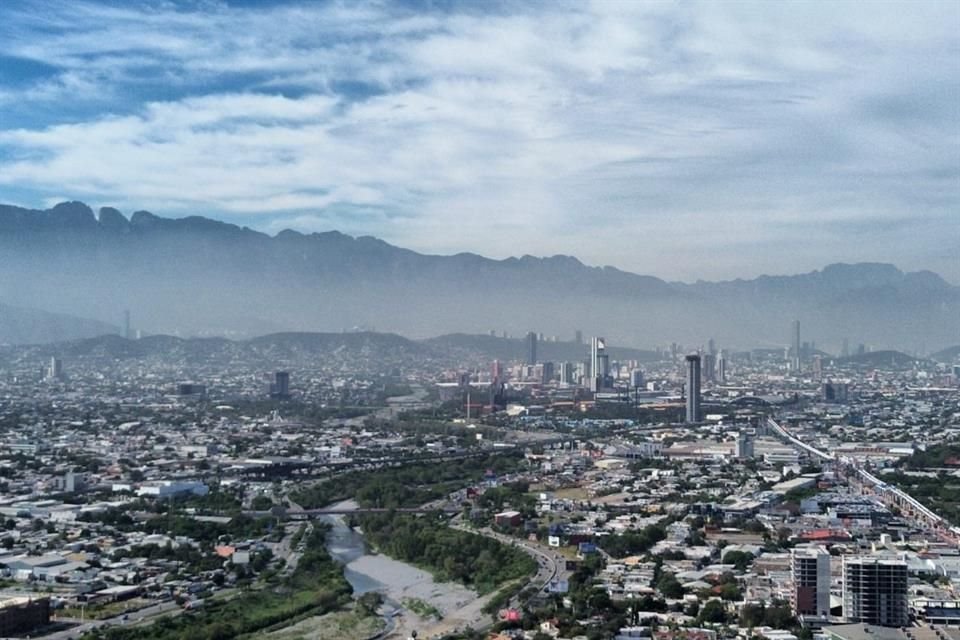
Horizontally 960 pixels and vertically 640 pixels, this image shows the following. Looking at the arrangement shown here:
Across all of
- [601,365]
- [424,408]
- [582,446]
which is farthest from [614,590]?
[601,365]

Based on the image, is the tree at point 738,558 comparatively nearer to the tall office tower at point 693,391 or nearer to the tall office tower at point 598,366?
the tall office tower at point 693,391

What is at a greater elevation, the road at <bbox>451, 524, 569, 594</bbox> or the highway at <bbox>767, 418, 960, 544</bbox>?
the highway at <bbox>767, 418, 960, 544</bbox>

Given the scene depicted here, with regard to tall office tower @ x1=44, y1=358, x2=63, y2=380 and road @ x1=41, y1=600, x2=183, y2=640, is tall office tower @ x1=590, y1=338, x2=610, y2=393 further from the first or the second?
road @ x1=41, y1=600, x2=183, y2=640

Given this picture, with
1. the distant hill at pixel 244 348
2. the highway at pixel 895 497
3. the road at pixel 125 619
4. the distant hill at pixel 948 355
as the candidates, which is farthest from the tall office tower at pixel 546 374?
the road at pixel 125 619

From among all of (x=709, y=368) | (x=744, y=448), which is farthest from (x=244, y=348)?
(x=744, y=448)

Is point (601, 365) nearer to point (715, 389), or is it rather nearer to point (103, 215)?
point (715, 389)

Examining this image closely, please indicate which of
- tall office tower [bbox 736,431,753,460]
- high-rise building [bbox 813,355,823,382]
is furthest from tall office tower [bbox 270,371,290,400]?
high-rise building [bbox 813,355,823,382]
